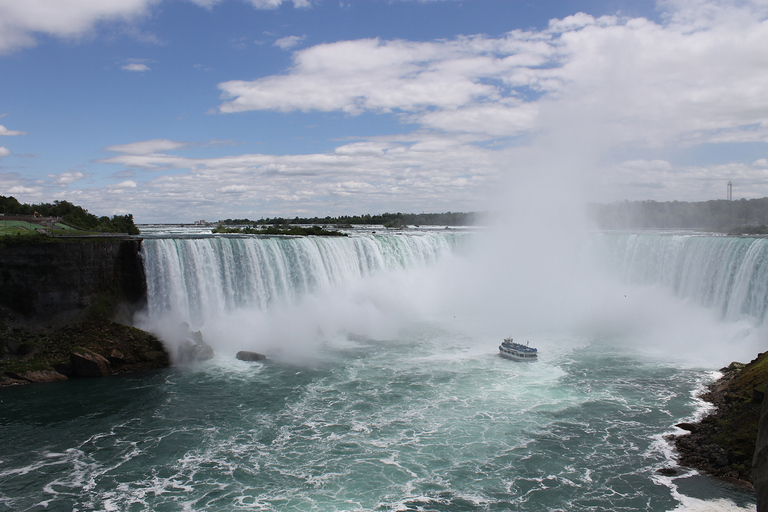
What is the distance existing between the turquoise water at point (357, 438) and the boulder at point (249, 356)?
0.45 m

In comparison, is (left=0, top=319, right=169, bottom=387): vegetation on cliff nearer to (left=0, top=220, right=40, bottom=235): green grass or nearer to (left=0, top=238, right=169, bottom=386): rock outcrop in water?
(left=0, top=238, right=169, bottom=386): rock outcrop in water

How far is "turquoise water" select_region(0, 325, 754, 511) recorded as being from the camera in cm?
1126

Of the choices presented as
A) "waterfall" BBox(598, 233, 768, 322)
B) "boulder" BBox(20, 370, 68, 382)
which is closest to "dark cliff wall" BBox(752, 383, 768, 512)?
"boulder" BBox(20, 370, 68, 382)

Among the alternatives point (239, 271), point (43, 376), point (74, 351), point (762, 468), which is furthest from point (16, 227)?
point (762, 468)

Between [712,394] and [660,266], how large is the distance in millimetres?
16216

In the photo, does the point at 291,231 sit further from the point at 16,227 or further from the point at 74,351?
the point at 74,351

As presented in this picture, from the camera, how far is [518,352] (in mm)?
21656

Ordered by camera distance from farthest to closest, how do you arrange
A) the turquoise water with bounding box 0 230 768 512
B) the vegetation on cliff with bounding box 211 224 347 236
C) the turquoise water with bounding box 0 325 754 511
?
the vegetation on cliff with bounding box 211 224 347 236, the turquoise water with bounding box 0 230 768 512, the turquoise water with bounding box 0 325 754 511

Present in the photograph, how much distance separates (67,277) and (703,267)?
32077mm

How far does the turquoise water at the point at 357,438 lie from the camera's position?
36.9ft

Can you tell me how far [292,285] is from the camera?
28047 mm

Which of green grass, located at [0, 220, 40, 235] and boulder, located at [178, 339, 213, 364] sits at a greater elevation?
green grass, located at [0, 220, 40, 235]

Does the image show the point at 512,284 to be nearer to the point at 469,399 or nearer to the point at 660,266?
the point at 660,266

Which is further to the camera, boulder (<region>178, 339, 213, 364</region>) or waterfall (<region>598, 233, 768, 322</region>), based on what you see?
waterfall (<region>598, 233, 768, 322</region>)
